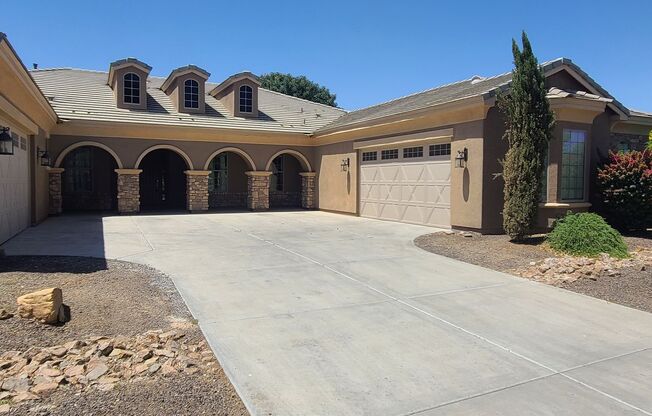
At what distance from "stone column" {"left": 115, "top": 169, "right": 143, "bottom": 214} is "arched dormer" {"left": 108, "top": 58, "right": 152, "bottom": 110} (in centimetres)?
291

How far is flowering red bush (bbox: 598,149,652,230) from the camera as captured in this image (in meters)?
12.3

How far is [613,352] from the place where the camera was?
484 cm

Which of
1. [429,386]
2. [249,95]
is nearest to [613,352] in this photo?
[429,386]

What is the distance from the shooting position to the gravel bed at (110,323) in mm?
3537

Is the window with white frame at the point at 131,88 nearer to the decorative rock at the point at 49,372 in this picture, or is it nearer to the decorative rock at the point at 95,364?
the decorative rock at the point at 95,364

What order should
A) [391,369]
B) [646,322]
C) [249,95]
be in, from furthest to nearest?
[249,95] → [646,322] → [391,369]

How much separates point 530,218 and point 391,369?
7.71 m

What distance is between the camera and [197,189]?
20.1 meters

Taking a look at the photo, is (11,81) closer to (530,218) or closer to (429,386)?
(429,386)

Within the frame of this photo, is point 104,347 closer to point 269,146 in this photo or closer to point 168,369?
point 168,369

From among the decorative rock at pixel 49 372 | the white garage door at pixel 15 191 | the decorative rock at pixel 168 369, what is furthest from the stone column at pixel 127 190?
the decorative rock at pixel 168 369

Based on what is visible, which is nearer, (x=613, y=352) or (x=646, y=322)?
(x=613, y=352)

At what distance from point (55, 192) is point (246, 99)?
8861 millimetres

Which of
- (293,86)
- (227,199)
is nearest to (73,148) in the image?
(227,199)
